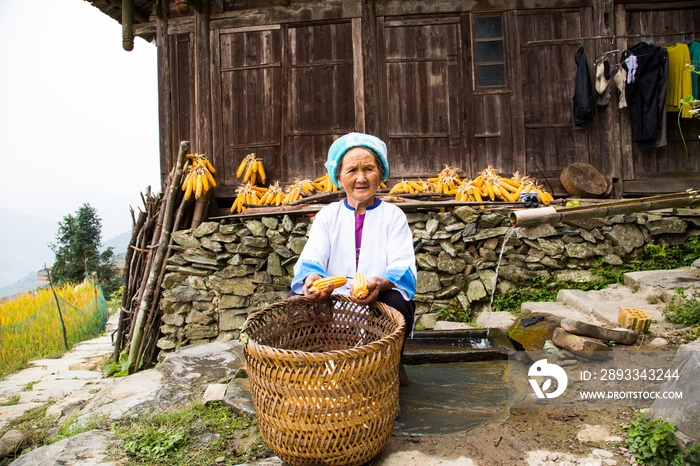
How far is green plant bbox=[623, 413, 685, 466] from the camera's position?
207cm

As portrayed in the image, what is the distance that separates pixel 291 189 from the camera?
21.6 ft

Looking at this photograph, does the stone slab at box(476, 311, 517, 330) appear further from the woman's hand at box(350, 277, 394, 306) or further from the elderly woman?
the woman's hand at box(350, 277, 394, 306)

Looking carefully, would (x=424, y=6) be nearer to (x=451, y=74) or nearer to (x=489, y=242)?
(x=451, y=74)

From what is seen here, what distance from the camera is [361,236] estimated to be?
2.87m

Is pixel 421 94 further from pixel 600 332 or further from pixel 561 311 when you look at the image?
pixel 600 332

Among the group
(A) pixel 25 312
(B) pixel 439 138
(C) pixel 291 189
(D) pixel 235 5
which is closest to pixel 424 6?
(B) pixel 439 138

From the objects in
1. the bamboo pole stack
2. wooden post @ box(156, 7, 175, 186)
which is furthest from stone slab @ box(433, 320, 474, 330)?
wooden post @ box(156, 7, 175, 186)

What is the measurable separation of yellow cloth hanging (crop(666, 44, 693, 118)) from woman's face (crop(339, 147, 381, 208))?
232 inches

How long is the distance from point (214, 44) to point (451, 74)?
3726 mm

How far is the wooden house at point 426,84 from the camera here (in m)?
6.80

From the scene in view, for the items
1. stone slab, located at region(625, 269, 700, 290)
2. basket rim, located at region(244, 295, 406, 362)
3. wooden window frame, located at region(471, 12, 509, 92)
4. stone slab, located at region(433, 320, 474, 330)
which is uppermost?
wooden window frame, located at region(471, 12, 509, 92)

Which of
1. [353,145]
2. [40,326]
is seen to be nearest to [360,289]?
[353,145]

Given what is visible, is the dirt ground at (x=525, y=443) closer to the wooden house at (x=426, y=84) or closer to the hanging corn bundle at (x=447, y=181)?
the hanging corn bundle at (x=447, y=181)

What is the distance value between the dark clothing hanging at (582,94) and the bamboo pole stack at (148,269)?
549 cm
